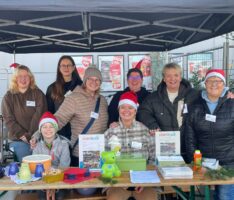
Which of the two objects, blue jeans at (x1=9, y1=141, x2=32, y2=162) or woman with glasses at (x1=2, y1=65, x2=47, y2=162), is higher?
woman with glasses at (x1=2, y1=65, x2=47, y2=162)

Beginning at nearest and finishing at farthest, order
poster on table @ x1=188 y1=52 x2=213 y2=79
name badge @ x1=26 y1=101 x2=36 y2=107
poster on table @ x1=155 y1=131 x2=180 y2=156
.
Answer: poster on table @ x1=155 y1=131 x2=180 y2=156 → name badge @ x1=26 y1=101 x2=36 y2=107 → poster on table @ x1=188 y1=52 x2=213 y2=79

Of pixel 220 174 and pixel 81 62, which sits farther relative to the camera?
pixel 81 62

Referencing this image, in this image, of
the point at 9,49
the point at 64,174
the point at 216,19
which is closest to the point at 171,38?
the point at 216,19

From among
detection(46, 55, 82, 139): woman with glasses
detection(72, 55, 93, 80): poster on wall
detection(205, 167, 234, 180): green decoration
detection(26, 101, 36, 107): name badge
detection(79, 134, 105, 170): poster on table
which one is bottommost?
detection(205, 167, 234, 180): green decoration

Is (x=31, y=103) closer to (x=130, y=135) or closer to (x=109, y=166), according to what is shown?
(x=130, y=135)

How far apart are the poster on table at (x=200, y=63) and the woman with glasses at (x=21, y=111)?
12.3 ft

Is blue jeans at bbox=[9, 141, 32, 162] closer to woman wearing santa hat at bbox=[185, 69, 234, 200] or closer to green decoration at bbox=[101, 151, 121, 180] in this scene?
green decoration at bbox=[101, 151, 121, 180]

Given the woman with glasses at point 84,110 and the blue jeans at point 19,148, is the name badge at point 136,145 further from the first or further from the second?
the blue jeans at point 19,148

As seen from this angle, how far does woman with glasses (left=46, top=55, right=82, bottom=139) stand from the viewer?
3.72 meters

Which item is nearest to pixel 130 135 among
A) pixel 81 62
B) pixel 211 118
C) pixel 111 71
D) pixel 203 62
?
pixel 211 118

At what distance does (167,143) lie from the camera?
281cm

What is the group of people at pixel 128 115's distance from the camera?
9.17ft

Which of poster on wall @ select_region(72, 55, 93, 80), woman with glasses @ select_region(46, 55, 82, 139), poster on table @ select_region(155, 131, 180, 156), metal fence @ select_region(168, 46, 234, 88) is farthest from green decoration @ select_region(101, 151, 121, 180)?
poster on wall @ select_region(72, 55, 93, 80)

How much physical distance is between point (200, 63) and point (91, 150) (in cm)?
464
